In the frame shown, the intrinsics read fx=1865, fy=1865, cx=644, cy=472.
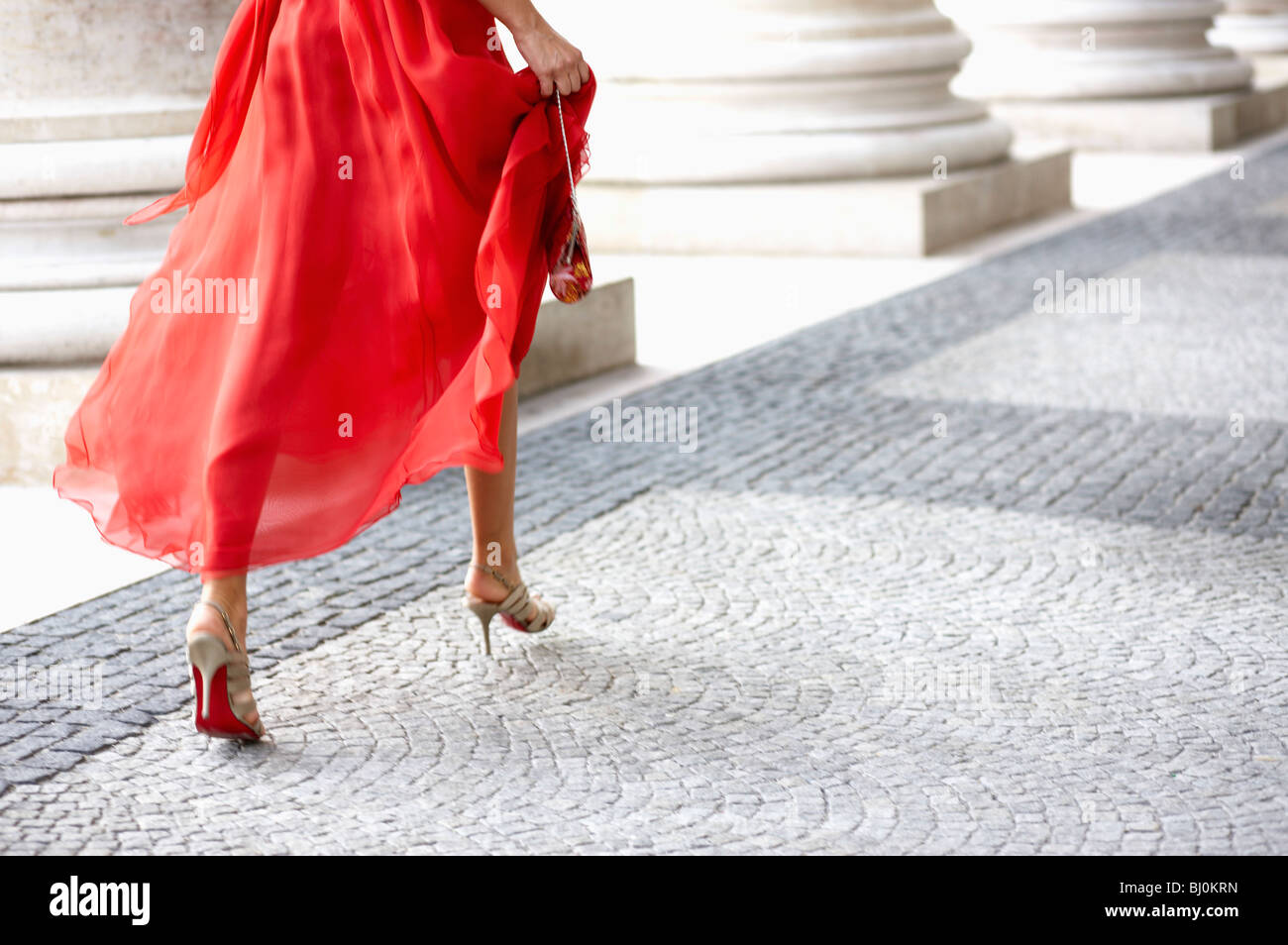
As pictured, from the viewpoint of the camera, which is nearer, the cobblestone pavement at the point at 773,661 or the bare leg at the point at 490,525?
the cobblestone pavement at the point at 773,661

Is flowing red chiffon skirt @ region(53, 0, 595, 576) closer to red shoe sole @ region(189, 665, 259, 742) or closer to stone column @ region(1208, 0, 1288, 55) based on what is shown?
red shoe sole @ region(189, 665, 259, 742)

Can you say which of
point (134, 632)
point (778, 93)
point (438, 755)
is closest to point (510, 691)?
point (438, 755)

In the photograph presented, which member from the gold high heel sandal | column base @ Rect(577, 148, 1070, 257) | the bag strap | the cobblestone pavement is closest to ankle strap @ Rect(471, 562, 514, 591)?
the gold high heel sandal

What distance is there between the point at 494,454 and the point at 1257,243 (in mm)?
7630

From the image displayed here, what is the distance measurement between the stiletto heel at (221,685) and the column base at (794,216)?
7031 mm

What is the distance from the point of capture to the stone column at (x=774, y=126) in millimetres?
10102

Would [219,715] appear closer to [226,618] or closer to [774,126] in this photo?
[226,618]

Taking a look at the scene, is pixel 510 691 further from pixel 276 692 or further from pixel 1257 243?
pixel 1257 243

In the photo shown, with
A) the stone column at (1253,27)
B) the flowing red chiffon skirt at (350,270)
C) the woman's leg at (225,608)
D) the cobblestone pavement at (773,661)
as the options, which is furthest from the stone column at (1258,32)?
the woman's leg at (225,608)

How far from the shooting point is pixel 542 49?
3.44 meters

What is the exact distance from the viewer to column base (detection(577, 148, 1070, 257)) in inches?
390

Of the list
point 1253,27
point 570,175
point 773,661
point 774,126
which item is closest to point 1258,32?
point 1253,27

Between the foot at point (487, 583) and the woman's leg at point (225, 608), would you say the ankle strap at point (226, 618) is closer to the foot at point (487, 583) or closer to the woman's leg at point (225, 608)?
the woman's leg at point (225, 608)

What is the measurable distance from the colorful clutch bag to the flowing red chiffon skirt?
0.04m
